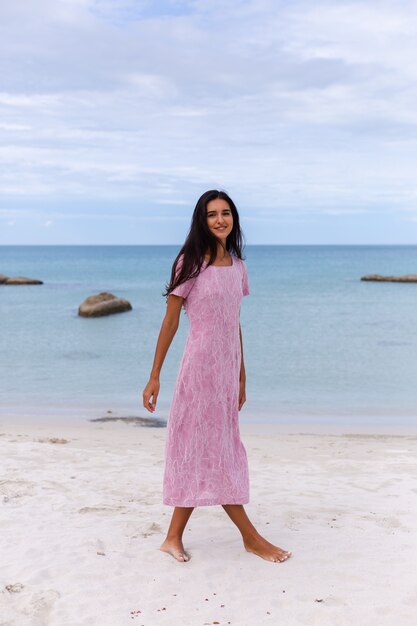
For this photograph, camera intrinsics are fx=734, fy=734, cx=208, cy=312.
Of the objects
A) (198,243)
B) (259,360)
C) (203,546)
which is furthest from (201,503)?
(259,360)

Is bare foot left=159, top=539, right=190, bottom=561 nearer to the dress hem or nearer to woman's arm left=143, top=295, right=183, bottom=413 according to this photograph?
the dress hem

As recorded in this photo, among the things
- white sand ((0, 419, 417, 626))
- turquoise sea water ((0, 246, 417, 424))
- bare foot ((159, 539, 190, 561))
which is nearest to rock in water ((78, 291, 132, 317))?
turquoise sea water ((0, 246, 417, 424))

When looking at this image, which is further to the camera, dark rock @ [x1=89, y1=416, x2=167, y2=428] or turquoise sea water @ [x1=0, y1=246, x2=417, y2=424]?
turquoise sea water @ [x1=0, y1=246, x2=417, y2=424]

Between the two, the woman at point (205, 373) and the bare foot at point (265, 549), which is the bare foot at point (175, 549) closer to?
the woman at point (205, 373)

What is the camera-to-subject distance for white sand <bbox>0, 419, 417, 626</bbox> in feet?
11.2

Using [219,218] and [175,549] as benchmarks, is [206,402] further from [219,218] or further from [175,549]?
[219,218]

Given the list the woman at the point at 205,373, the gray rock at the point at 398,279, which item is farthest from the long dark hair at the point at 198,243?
the gray rock at the point at 398,279

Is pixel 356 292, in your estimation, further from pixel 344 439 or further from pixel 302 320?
pixel 344 439

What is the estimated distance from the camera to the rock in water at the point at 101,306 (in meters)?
25.9

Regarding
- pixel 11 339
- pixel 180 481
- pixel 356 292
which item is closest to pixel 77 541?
pixel 180 481

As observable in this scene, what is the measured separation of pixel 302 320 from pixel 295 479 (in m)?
20.5

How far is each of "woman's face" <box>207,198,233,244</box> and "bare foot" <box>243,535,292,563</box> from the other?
168 cm

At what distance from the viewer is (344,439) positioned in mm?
8453

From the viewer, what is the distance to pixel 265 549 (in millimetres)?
4062
